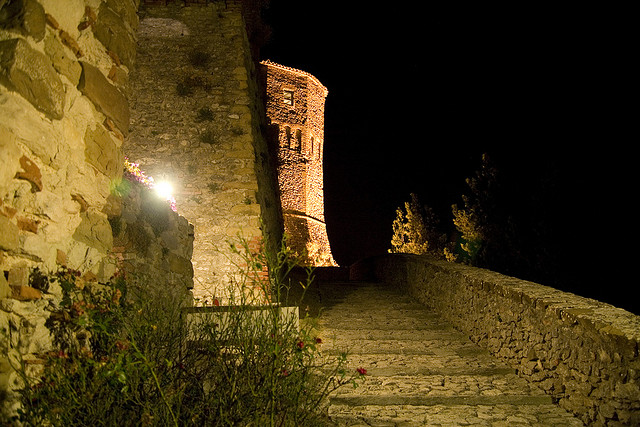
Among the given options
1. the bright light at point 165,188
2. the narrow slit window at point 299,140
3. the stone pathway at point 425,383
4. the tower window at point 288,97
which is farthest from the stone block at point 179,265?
the tower window at point 288,97

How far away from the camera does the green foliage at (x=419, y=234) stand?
25188 millimetres

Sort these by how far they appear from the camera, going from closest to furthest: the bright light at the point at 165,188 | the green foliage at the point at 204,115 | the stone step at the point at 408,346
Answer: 1. the stone step at the point at 408,346
2. the bright light at the point at 165,188
3. the green foliage at the point at 204,115

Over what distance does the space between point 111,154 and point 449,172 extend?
28174mm

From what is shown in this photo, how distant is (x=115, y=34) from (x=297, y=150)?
69.0 feet

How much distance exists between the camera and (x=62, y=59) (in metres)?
1.99

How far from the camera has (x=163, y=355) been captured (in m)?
2.46

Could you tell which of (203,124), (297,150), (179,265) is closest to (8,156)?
(179,265)

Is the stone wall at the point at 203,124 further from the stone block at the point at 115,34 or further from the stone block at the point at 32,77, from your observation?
the stone block at the point at 32,77

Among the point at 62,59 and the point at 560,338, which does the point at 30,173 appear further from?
the point at 560,338

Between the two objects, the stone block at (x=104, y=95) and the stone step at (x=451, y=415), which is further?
the stone step at (x=451, y=415)

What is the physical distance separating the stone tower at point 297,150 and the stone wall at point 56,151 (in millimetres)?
19383

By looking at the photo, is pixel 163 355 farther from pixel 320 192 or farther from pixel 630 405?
pixel 320 192

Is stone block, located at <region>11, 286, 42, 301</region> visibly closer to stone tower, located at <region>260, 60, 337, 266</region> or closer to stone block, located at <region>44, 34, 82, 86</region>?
stone block, located at <region>44, 34, 82, 86</region>

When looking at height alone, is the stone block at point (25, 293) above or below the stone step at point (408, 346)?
above
